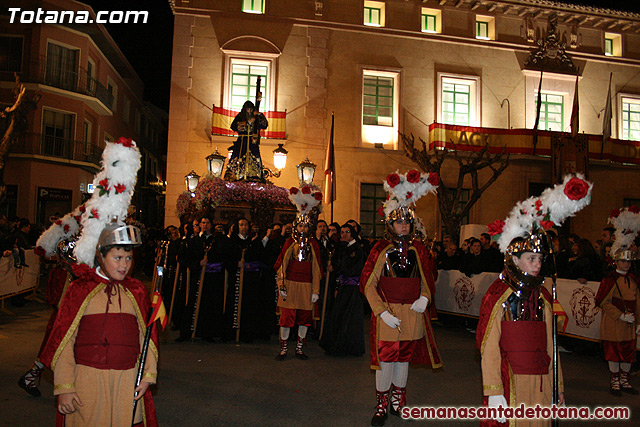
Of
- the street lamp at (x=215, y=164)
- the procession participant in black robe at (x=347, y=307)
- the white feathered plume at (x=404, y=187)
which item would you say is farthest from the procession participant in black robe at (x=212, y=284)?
the street lamp at (x=215, y=164)

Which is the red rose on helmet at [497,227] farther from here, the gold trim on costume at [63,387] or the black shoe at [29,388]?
the black shoe at [29,388]

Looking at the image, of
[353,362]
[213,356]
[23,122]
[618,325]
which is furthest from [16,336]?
[23,122]

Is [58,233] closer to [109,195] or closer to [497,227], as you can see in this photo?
[109,195]

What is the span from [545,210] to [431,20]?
2008cm

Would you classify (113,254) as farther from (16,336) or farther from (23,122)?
(23,122)

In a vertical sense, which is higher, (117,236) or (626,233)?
(626,233)

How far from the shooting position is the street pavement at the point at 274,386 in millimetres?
5367

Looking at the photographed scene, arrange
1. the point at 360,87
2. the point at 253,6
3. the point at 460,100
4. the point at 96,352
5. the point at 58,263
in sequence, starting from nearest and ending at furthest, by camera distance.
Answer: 1. the point at 96,352
2. the point at 58,263
3. the point at 253,6
4. the point at 360,87
5. the point at 460,100

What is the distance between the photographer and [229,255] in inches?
362

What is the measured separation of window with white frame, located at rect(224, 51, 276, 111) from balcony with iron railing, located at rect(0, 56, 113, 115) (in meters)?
11.1

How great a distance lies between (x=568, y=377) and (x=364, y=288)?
388 centimetres

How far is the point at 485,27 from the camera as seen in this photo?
22453 mm

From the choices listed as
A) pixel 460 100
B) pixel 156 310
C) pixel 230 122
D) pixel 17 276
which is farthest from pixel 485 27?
pixel 156 310

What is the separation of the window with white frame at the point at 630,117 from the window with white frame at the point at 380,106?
10.8m
